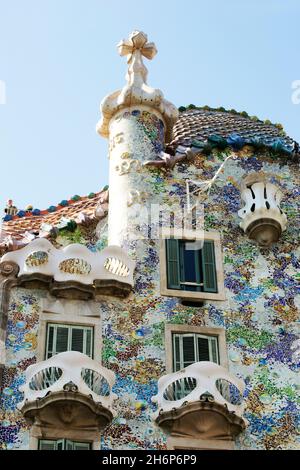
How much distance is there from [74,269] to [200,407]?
3.14 m

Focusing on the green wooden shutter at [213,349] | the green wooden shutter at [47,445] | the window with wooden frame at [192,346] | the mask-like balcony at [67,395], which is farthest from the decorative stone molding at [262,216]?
the green wooden shutter at [47,445]

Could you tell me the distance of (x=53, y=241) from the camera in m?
19.9

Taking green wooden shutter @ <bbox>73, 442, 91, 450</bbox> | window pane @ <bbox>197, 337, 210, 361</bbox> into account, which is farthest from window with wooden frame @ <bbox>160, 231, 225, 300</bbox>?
green wooden shutter @ <bbox>73, 442, 91, 450</bbox>

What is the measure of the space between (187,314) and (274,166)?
13.5 feet

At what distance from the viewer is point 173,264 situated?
19.1 metres

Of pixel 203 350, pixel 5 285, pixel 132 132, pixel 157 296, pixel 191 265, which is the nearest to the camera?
pixel 203 350

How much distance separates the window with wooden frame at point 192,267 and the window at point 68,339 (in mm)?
1524

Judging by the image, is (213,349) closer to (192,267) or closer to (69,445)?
(192,267)

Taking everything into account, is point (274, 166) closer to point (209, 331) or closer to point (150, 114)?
point (150, 114)

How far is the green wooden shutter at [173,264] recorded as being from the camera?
18781mm

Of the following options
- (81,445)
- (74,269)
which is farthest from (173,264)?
(81,445)

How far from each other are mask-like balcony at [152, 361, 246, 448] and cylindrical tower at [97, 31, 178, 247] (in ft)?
11.0

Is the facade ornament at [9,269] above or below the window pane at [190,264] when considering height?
below

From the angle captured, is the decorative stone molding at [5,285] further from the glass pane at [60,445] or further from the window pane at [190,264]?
the window pane at [190,264]
